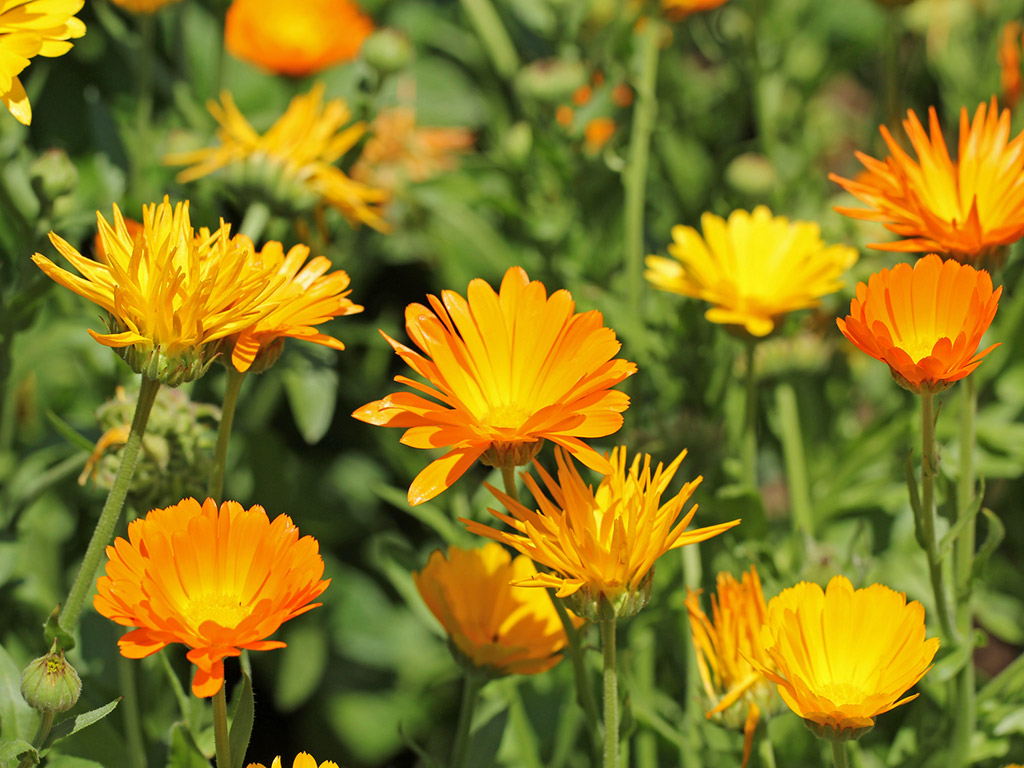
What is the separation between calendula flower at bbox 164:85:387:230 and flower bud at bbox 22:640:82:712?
0.62 meters

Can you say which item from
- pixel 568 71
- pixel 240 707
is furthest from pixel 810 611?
pixel 568 71

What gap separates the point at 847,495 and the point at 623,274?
439mm

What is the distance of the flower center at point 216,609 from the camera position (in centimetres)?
70

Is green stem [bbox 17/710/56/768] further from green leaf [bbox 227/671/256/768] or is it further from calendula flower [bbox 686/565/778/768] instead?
calendula flower [bbox 686/565/778/768]

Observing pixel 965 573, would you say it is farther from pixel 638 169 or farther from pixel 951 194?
pixel 638 169

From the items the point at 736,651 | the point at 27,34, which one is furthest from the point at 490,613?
the point at 27,34

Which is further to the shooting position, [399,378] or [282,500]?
[282,500]

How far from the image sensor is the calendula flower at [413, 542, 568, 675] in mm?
864

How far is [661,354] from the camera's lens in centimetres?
131

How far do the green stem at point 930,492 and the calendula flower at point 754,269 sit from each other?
21cm

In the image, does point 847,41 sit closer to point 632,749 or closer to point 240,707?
point 632,749

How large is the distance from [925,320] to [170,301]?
1.65ft

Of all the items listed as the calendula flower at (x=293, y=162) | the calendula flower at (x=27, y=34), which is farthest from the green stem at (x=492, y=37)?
the calendula flower at (x=27, y=34)

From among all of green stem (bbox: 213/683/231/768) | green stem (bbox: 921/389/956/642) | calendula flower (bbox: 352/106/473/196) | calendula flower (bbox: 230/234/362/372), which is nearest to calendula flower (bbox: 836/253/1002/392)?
green stem (bbox: 921/389/956/642)
